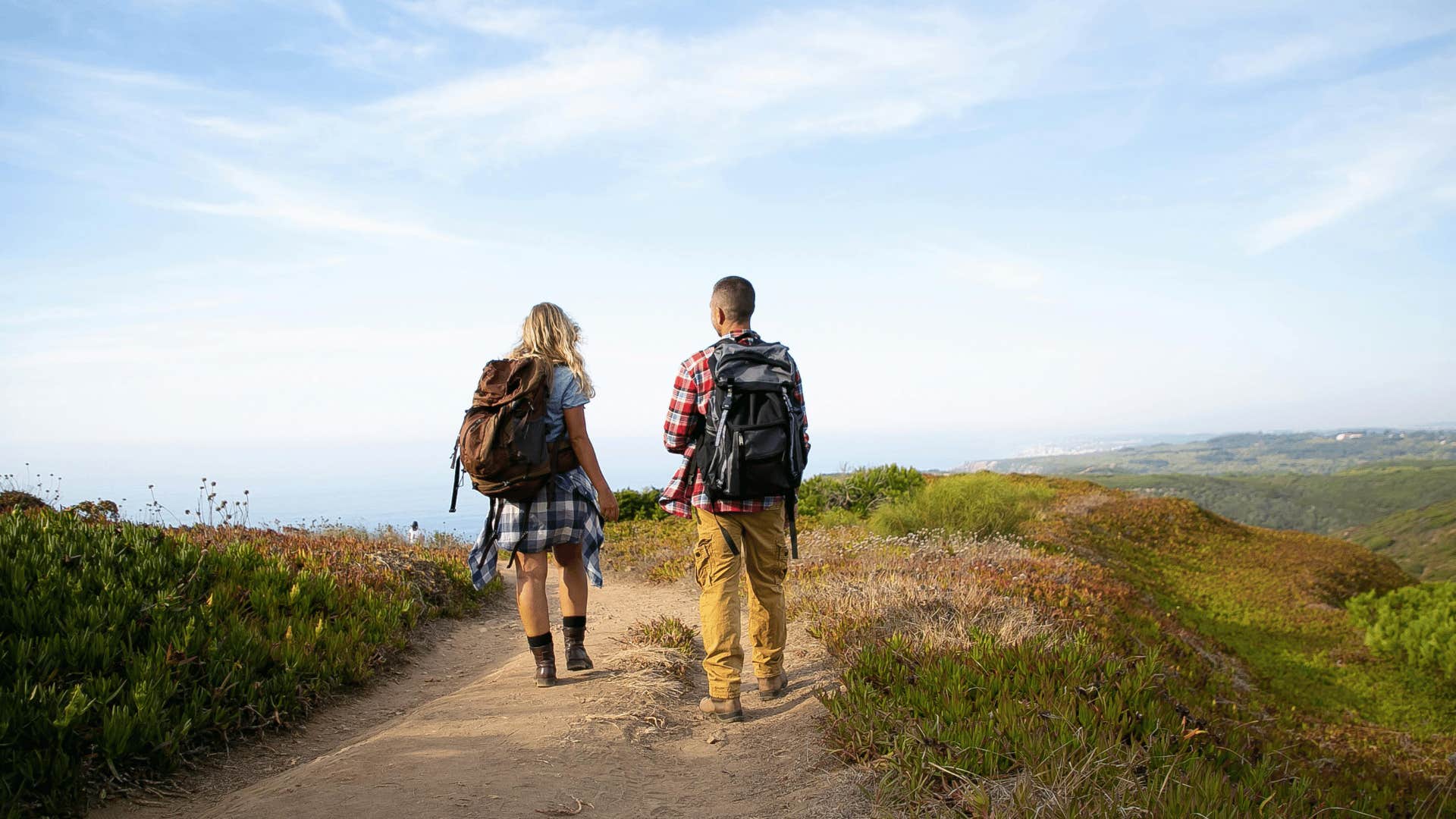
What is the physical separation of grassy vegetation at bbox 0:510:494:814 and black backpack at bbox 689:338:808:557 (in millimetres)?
2918

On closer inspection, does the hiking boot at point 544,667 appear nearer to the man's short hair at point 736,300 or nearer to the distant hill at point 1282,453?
the man's short hair at point 736,300

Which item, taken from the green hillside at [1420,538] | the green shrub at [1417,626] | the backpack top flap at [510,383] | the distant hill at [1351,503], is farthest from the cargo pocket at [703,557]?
the distant hill at [1351,503]

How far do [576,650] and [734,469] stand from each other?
2026 mm

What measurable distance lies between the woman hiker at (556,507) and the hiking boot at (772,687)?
119 cm

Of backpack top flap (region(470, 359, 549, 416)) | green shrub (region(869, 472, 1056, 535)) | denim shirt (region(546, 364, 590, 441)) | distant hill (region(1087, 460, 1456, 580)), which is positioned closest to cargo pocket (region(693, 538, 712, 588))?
denim shirt (region(546, 364, 590, 441))

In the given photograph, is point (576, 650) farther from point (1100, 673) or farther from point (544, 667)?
point (1100, 673)

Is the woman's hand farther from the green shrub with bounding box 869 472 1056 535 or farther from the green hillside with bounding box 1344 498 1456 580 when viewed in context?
the green hillside with bounding box 1344 498 1456 580

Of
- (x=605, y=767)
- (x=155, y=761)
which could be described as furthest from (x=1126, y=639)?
(x=155, y=761)

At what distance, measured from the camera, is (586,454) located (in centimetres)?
518

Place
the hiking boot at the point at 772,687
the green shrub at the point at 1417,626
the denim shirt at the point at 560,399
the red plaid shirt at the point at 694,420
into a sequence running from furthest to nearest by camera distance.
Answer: the green shrub at the point at 1417,626, the hiking boot at the point at 772,687, the denim shirt at the point at 560,399, the red plaid shirt at the point at 694,420

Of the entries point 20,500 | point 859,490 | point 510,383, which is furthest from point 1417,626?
point 20,500

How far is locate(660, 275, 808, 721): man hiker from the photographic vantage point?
4465 millimetres

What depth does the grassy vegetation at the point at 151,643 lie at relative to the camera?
3.77m

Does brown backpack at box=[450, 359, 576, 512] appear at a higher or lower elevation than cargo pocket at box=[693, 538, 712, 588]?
higher
